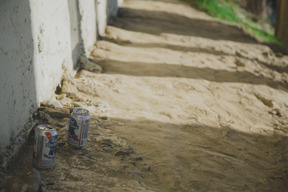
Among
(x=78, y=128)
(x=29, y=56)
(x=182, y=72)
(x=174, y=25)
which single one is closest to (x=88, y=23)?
(x=182, y=72)

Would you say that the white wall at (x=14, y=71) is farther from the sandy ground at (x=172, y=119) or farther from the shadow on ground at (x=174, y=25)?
the shadow on ground at (x=174, y=25)

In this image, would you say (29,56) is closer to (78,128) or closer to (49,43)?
(49,43)

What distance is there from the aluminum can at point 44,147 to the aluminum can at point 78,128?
1.21ft

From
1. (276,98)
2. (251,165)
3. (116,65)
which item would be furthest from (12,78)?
(276,98)

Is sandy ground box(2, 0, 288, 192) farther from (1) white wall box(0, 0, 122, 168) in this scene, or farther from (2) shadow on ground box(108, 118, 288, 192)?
(1) white wall box(0, 0, 122, 168)

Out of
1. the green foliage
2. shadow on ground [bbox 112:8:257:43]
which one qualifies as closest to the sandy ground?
shadow on ground [bbox 112:8:257:43]

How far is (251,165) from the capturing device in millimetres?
3787

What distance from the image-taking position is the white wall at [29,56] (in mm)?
2773

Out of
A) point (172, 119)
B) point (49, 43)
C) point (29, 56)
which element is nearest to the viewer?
point (29, 56)

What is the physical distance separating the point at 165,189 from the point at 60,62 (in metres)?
2.36

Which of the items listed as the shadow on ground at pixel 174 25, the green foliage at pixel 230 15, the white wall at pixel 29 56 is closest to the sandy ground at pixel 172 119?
the white wall at pixel 29 56

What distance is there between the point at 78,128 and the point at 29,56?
879mm

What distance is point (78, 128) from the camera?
3.21m

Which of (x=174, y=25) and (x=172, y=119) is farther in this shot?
(x=174, y=25)
